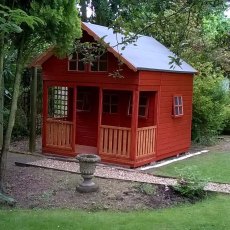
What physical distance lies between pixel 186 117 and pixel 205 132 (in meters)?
2.63

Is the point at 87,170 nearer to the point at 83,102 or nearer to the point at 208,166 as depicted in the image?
the point at 208,166

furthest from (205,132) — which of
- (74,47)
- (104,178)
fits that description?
(74,47)

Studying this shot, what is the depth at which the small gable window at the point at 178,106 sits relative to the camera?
42.6ft

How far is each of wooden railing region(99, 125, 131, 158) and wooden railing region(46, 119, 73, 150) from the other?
3.79ft

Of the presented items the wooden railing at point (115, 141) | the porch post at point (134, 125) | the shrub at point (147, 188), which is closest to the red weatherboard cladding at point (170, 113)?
the porch post at point (134, 125)

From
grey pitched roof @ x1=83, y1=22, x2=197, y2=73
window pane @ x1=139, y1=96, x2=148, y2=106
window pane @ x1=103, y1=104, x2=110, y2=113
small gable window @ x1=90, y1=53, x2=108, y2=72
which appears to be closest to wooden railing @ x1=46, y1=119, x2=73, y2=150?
window pane @ x1=103, y1=104, x2=110, y2=113

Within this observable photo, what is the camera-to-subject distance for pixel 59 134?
12.6 m

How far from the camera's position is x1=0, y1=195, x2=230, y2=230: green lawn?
249 inches

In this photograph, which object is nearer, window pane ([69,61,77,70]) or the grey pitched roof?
the grey pitched roof

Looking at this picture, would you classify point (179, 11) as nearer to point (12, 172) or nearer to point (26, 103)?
point (12, 172)

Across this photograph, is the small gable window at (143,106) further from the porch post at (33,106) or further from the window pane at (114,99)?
the porch post at (33,106)

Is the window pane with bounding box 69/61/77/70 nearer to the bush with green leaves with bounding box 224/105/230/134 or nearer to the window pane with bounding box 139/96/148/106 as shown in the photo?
the window pane with bounding box 139/96/148/106

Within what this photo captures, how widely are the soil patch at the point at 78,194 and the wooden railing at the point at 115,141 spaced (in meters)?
1.80

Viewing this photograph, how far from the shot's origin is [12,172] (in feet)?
33.6
